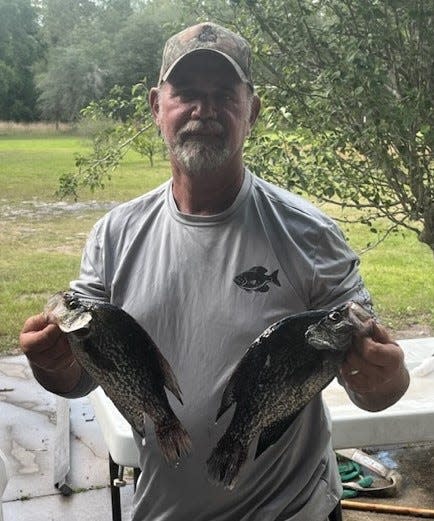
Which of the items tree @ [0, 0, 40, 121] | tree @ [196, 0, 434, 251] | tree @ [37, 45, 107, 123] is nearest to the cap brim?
tree @ [196, 0, 434, 251]

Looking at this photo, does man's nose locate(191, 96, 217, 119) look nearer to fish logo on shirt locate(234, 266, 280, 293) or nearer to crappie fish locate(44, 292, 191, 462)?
fish logo on shirt locate(234, 266, 280, 293)

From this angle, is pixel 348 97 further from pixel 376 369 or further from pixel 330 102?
pixel 376 369

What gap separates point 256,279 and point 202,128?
1.08 ft

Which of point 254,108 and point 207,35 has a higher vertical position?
point 207,35

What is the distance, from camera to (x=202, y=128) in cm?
153

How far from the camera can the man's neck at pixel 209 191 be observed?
1585mm

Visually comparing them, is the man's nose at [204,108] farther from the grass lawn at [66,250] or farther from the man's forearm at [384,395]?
the grass lawn at [66,250]

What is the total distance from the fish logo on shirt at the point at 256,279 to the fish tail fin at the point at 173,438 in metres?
0.30

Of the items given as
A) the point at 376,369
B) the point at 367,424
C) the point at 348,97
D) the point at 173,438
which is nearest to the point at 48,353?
the point at 173,438

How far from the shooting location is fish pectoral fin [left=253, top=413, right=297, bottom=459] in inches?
56.2

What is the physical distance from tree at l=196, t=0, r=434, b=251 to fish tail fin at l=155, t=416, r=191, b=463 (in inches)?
78.7

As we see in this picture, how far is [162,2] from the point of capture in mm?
4867

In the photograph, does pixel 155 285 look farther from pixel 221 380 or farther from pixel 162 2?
pixel 162 2

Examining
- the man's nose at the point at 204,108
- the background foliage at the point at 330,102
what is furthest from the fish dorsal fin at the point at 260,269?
the background foliage at the point at 330,102
